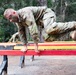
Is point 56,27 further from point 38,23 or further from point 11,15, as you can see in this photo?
point 11,15

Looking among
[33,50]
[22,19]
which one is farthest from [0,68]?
[22,19]

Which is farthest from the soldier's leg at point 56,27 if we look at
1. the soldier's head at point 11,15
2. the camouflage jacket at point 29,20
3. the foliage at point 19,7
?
the foliage at point 19,7

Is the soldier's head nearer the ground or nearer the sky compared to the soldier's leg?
nearer the sky

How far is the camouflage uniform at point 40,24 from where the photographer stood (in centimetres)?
418

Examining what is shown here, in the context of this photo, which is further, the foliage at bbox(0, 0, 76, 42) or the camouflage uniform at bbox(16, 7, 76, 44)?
the foliage at bbox(0, 0, 76, 42)

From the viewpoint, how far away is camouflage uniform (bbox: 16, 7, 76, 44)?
418 cm

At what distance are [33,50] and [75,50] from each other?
715 millimetres

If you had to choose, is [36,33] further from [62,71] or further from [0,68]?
[62,71]

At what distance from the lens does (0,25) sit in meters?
12.7

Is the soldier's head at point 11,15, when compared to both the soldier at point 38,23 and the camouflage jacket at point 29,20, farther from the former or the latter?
the camouflage jacket at point 29,20

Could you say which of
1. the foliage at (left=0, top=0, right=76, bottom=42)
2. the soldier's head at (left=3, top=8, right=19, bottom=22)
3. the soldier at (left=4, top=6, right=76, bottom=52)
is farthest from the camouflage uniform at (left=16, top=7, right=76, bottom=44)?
the foliage at (left=0, top=0, right=76, bottom=42)

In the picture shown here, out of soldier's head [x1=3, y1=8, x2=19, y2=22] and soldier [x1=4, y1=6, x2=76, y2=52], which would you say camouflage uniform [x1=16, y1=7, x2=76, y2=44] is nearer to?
soldier [x1=4, y1=6, x2=76, y2=52]

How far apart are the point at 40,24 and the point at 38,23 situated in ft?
0.18

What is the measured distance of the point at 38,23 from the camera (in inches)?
190
